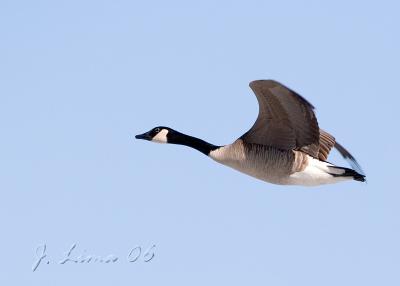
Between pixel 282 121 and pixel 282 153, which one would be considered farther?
pixel 282 153

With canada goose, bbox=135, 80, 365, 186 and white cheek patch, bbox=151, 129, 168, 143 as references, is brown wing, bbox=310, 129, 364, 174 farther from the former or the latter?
white cheek patch, bbox=151, 129, 168, 143

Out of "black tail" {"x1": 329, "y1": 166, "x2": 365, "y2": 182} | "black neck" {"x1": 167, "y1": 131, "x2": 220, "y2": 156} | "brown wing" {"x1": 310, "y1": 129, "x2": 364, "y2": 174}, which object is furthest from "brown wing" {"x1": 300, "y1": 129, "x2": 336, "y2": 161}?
"black neck" {"x1": 167, "y1": 131, "x2": 220, "y2": 156}

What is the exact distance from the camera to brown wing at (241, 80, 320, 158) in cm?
1202

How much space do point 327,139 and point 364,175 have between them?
1.73 m

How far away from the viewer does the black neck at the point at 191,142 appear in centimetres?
1383

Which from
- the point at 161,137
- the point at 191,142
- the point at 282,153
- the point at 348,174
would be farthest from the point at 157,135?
the point at 348,174

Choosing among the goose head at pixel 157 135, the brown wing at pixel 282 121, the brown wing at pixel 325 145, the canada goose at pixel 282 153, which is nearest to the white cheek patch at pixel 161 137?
the goose head at pixel 157 135

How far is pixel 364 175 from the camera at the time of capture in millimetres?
13156

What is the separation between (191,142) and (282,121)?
1.92 meters

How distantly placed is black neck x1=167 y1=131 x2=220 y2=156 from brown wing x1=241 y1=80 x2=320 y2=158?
0.67m

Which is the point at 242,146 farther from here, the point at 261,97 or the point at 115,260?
the point at 115,260

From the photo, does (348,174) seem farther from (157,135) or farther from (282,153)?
(157,135)

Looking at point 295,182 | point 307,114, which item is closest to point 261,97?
point 307,114

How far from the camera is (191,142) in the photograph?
14312 millimetres
